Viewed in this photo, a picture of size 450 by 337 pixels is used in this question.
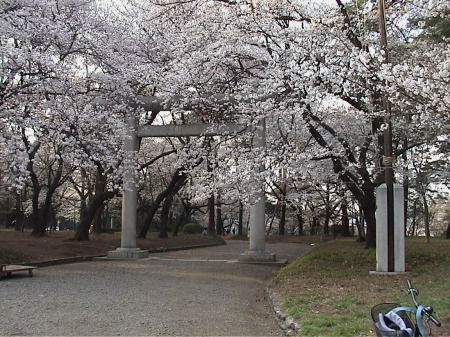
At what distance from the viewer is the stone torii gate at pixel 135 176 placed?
15.6 m

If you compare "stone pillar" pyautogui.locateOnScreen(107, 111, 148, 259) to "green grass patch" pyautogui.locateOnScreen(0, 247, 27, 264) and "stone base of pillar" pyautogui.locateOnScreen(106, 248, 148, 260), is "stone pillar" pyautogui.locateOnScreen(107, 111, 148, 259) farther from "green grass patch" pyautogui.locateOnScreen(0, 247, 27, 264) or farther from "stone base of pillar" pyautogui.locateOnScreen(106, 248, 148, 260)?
"green grass patch" pyautogui.locateOnScreen(0, 247, 27, 264)

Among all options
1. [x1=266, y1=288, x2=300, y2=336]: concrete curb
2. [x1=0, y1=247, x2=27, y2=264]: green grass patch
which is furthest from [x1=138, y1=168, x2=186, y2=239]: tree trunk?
[x1=266, y1=288, x2=300, y2=336]: concrete curb

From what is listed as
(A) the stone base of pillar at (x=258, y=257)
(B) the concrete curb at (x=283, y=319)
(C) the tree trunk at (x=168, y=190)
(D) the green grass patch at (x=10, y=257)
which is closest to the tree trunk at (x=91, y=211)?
(C) the tree trunk at (x=168, y=190)

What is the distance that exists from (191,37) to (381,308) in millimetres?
10547

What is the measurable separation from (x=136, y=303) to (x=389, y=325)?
5.91m

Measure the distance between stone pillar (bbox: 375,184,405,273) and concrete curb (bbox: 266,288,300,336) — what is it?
123 inches

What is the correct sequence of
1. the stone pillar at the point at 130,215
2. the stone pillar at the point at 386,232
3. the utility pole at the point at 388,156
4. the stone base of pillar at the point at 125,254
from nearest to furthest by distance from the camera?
1. the utility pole at the point at 388,156
2. the stone pillar at the point at 386,232
3. the stone pillar at the point at 130,215
4. the stone base of pillar at the point at 125,254

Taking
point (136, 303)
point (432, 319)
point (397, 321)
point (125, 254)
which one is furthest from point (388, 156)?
point (125, 254)

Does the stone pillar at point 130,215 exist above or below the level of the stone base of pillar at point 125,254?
above

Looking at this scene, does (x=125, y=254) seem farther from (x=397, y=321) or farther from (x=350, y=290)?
(x=397, y=321)

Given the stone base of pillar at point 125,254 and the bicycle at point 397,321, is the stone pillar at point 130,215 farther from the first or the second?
the bicycle at point 397,321

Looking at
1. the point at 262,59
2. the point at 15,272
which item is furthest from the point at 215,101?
the point at 15,272

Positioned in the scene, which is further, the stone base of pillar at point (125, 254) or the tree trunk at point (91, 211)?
the tree trunk at point (91, 211)

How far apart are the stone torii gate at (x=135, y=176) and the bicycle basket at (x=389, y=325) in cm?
1095
